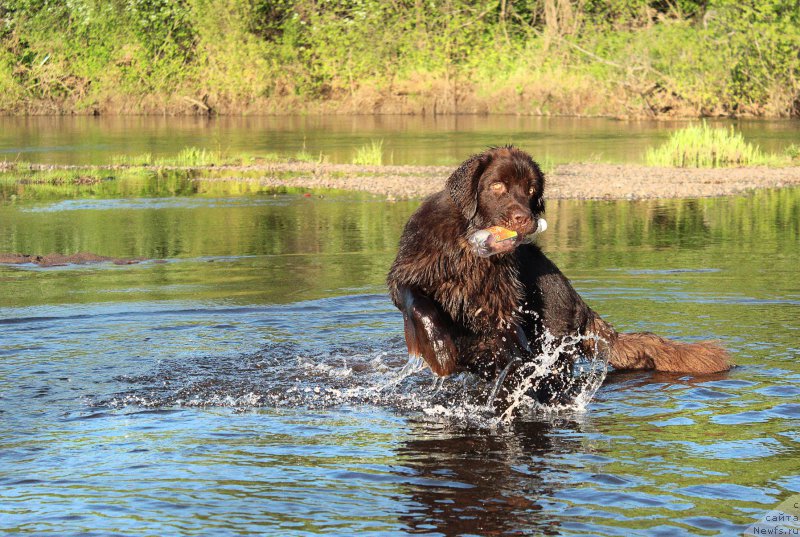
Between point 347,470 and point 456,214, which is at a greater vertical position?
point 456,214

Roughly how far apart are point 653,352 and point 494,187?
5.42ft

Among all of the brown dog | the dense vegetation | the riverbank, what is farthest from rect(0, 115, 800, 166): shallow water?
the brown dog

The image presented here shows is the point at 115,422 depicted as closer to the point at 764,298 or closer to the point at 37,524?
the point at 37,524

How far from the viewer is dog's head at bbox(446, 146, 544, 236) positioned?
6.64 m

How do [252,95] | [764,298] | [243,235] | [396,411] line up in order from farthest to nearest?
[252,95], [243,235], [764,298], [396,411]

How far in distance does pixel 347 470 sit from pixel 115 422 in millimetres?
1532

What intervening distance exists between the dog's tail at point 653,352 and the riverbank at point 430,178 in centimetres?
1028

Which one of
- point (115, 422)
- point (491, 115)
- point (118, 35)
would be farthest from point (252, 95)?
point (115, 422)

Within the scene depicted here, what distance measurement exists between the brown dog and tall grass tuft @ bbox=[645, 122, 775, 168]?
15.0 metres

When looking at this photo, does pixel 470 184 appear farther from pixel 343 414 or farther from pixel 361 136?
pixel 361 136

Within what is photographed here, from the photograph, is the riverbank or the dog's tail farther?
the riverbank

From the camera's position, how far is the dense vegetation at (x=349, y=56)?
39.2 m

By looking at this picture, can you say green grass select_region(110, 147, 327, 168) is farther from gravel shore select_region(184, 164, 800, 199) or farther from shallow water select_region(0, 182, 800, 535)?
shallow water select_region(0, 182, 800, 535)

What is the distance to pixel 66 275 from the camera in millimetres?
11414
